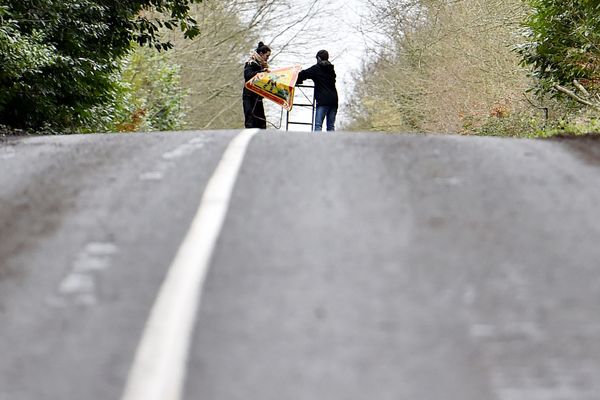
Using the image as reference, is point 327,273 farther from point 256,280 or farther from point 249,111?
point 249,111

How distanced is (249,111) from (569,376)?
15.1 meters

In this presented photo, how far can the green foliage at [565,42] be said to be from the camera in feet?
52.6

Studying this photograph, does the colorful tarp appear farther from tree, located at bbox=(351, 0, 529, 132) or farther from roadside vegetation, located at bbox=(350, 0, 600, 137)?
tree, located at bbox=(351, 0, 529, 132)

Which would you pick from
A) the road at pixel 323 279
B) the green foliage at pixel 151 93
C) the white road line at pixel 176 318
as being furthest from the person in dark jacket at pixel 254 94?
the white road line at pixel 176 318

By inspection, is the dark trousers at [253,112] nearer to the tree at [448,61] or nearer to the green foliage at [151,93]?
the green foliage at [151,93]

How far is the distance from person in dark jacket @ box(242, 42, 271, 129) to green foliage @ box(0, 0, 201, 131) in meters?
1.61

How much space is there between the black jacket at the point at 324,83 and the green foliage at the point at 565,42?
358 centimetres

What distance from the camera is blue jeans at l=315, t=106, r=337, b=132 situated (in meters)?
17.8

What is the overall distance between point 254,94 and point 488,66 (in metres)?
10.8

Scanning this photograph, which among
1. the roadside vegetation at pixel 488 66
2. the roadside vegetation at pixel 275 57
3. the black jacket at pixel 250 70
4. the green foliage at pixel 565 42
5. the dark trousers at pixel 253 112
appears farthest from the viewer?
the dark trousers at pixel 253 112

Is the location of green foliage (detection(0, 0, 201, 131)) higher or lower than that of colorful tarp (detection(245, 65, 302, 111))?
higher

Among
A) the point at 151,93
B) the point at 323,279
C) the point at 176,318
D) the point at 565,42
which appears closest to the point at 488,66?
the point at 151,93

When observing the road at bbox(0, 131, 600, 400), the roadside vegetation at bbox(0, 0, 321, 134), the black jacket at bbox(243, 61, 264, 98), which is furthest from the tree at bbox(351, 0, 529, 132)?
the road at bbox(0, 131, 600, 400)

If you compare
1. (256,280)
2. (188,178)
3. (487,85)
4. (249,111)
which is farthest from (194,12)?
(256,280)
